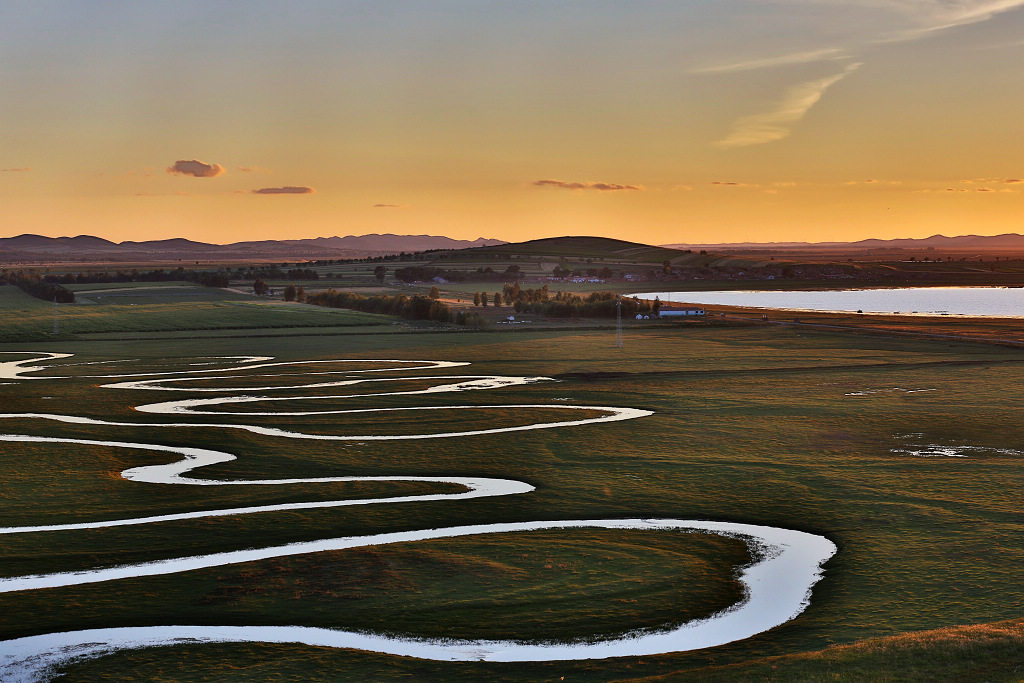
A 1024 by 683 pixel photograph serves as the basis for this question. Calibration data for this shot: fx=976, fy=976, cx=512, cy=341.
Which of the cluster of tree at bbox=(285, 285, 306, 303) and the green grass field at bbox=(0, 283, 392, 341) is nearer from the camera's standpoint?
the green grass field at bbox=(0, 283, 392, 341)

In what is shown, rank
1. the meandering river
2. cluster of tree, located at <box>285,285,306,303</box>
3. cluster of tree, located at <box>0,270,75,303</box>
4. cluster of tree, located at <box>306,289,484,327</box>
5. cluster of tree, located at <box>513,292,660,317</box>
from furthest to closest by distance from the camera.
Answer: cluster of tree, located at <box>285,285,306,303</box> → cluster of tree, located at <box>513,292,660,317</box> → cluster of tree, located at <box>0,270,75,303</box> → cluster of tree, located at <box>306,289,484,327</box> → the meandering river

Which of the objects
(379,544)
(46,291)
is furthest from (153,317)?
(379,544)

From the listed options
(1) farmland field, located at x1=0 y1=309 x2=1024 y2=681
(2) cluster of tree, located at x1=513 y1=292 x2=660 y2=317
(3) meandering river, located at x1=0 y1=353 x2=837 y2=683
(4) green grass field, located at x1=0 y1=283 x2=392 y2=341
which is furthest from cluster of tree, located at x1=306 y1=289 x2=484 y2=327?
(3) meandering river, located at x1=0 y1=353 x2=837 y2=683

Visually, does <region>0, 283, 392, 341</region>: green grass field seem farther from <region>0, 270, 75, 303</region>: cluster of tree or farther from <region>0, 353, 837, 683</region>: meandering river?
<region>0, 353, 837, 683</region>: meandering river

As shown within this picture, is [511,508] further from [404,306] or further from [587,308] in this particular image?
[587,308]

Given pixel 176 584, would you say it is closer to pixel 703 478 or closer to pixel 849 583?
pixel 849 583

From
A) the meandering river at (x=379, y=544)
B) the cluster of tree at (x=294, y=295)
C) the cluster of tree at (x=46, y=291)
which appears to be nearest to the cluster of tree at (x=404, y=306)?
the cluster of tree at (x=294, y=295)

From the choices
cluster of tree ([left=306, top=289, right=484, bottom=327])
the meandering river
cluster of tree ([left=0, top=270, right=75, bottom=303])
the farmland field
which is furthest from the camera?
cluster of tree ([left=0, top=270, right=75, bottom=303])
